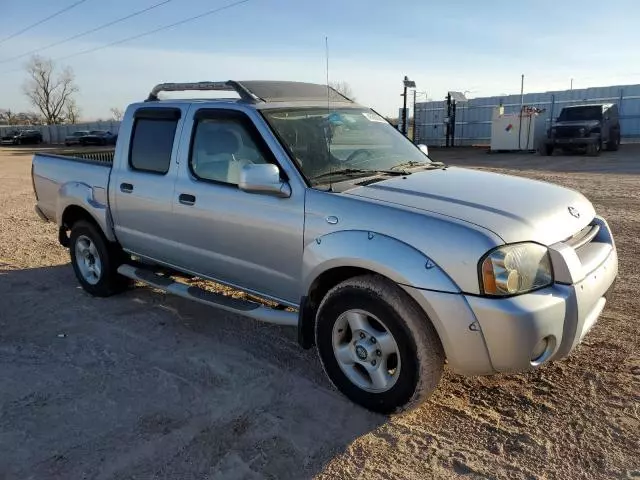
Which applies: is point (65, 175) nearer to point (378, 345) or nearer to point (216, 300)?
point (216, 300)

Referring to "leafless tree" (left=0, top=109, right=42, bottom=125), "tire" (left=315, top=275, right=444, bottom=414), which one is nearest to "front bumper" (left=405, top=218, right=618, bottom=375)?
"tire" (left=315, top=275, right=444, bottom=414)

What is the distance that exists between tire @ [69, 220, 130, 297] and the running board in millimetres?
156

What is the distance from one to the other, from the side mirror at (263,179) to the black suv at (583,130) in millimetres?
21241

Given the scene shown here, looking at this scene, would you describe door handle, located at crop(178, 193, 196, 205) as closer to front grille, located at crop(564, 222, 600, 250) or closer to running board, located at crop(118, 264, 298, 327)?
running board, located at crop(118, 264, 298, 327)

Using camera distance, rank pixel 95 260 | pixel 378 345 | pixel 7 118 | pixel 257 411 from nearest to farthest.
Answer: pixel 378 345, pixel 257 411, pixel 95 260, pixel 7 118

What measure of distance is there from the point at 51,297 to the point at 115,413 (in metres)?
2.72

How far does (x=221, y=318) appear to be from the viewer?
16.1 ft

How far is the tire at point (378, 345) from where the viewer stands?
9.84 ft

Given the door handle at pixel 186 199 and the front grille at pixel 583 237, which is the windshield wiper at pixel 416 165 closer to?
the front grille at pixel 583 237

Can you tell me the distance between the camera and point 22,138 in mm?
50969

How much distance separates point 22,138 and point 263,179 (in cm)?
5547

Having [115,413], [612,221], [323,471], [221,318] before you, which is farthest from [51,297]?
[612,221]

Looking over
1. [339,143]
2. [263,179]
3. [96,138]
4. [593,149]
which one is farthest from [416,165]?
[96,138]

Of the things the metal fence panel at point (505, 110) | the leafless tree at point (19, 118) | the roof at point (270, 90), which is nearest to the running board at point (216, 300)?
Answer: the roof at point (270, 90)
